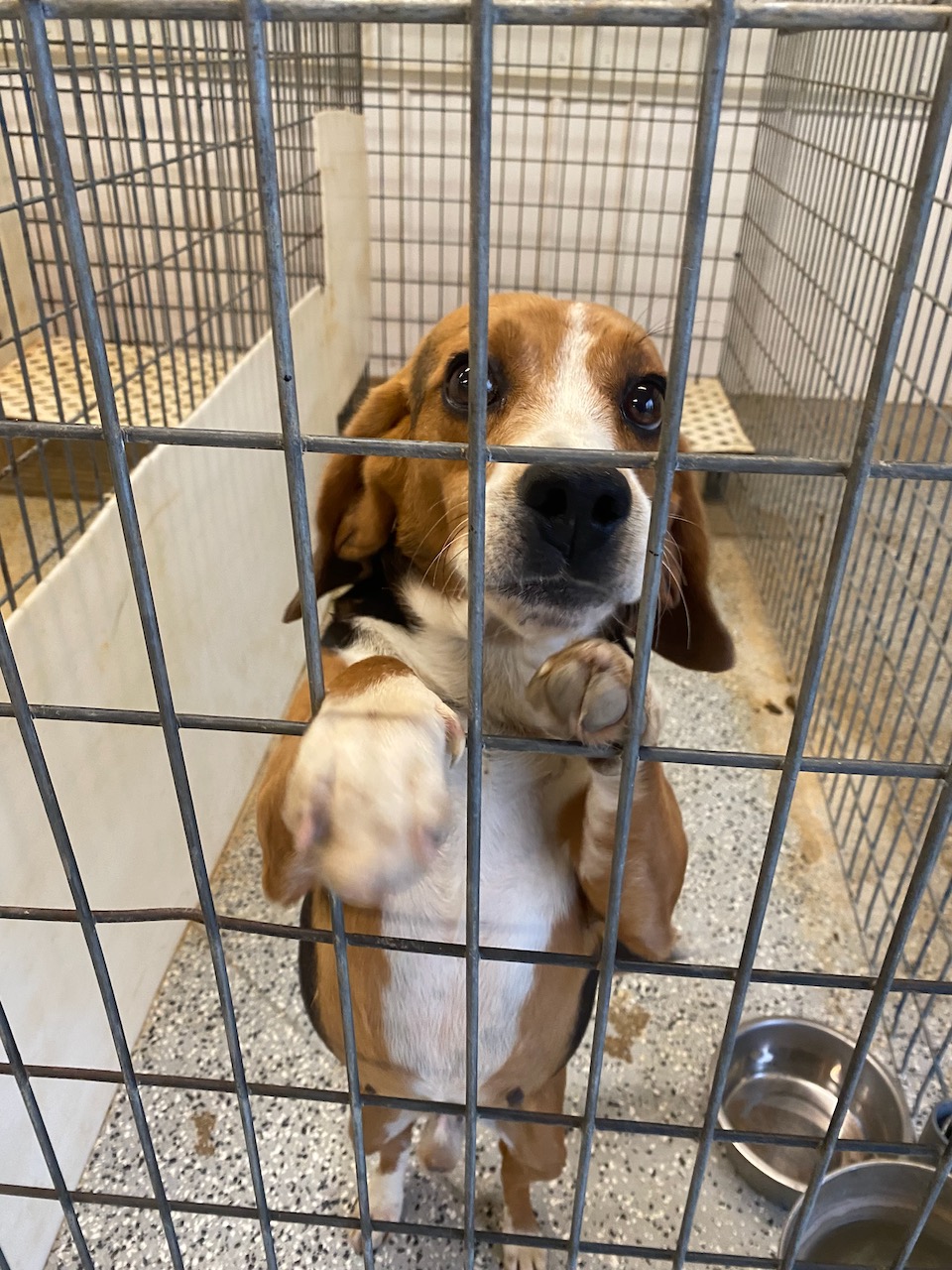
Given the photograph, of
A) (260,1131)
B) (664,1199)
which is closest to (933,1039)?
(664,1199)

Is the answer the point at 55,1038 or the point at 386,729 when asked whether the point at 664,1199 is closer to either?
the point at 55,1038

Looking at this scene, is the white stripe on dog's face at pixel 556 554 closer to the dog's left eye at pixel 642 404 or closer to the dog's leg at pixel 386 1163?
the dog's left eye at pixel 642 404

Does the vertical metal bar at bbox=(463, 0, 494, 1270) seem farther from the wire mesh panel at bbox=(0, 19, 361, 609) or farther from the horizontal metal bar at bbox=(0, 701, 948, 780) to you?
the wire mesh panel at bbox=(0, 19, 361, 609)

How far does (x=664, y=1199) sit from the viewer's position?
1.43 m

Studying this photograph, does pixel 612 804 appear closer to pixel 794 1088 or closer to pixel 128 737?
pixel 128 737

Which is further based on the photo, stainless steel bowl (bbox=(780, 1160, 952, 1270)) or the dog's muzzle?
stainless steel bowl (bbox=(780, 1160, 952, 1270))

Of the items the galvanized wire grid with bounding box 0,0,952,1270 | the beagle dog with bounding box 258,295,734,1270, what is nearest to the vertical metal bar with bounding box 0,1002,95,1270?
the galvanized wire grid with bounding box 0,0,952,1270

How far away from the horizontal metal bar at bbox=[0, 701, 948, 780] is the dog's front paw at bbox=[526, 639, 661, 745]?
2 centimetres

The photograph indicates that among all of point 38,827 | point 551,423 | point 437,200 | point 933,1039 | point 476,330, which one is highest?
point 476,330

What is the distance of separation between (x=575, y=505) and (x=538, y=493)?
34 mm

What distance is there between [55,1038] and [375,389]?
1.01m

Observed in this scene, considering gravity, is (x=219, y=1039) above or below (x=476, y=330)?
below

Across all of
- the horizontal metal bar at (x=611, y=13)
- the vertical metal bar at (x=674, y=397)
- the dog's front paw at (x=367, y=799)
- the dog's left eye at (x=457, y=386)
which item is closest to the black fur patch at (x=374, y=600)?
the dog's left eye at (x=457, y=386)

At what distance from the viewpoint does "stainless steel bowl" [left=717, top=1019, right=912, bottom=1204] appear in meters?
1.50
